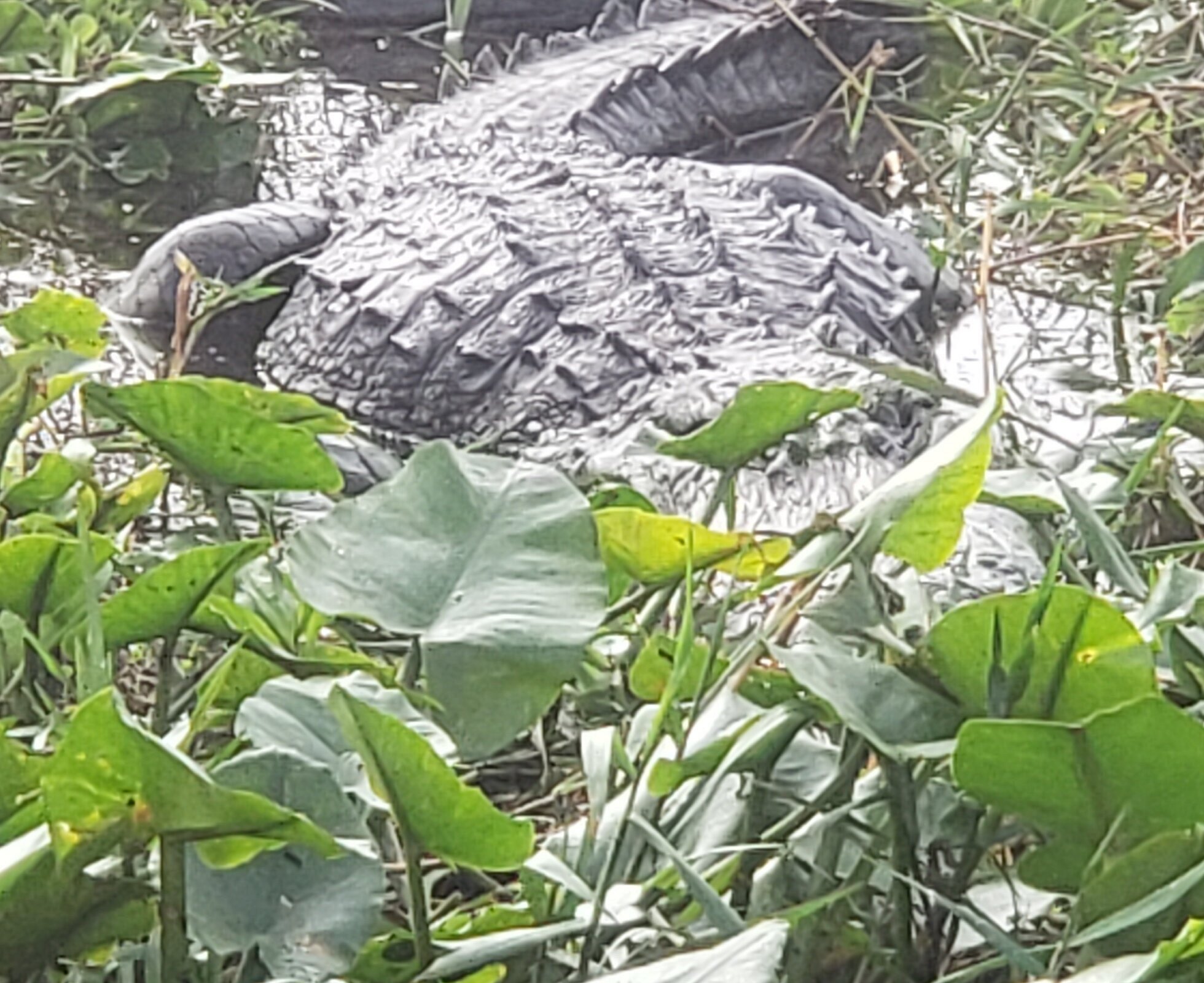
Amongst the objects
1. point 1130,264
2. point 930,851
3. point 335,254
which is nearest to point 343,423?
point 930,851

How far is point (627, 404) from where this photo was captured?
2238mm

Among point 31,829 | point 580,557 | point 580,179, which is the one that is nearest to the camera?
point 31,829

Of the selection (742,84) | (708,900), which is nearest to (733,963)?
(708,900)

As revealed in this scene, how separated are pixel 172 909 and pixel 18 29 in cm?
212

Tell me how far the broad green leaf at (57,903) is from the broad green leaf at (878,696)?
0.57ft

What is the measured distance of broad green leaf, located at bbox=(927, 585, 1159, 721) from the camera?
475 millimetres

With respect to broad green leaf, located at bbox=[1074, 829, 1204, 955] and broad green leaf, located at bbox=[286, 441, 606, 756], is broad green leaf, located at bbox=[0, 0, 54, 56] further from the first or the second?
broad green leaf, located at bbox=[1074, 829, 1204, 955]

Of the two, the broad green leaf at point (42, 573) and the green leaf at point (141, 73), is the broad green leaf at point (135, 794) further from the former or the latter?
the green leaf at point (141, 73)

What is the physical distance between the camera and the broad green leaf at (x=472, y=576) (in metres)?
0.54

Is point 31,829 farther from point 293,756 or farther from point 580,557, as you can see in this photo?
point 580,557

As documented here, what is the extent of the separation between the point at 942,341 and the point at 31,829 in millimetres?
2264

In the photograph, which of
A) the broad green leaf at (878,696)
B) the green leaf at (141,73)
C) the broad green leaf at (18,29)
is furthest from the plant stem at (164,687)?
the broad green leaf at (18,29)

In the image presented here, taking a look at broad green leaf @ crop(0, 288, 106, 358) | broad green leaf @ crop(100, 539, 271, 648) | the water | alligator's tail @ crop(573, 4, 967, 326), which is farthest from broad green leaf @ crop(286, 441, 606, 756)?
alligator's tail @ crop(573, 4, 967, 326)

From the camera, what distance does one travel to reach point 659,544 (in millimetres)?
625
